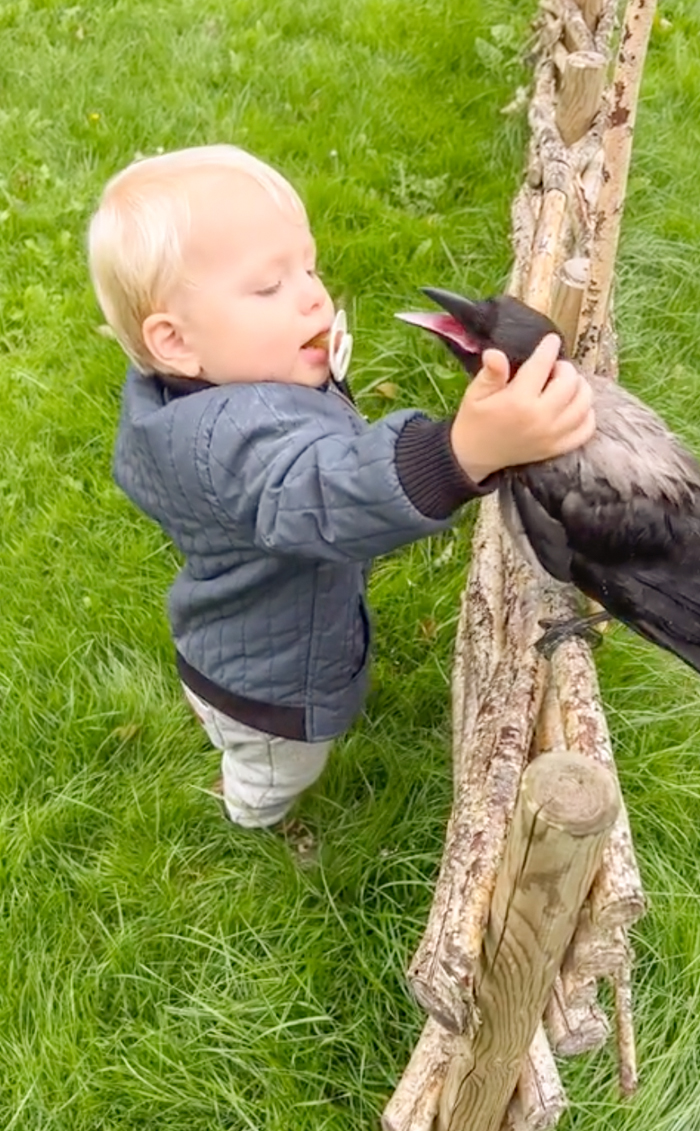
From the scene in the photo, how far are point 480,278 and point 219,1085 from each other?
2932 mm

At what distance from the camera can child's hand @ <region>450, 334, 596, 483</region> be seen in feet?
5.39

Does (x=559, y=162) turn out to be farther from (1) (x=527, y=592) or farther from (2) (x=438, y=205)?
(1) (x=527, y=592)

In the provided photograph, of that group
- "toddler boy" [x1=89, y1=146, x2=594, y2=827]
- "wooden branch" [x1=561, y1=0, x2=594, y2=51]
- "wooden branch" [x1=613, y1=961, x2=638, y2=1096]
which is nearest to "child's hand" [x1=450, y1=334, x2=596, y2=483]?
"toddler boy" [x1=89, y1=146, x2=594, y2=827]

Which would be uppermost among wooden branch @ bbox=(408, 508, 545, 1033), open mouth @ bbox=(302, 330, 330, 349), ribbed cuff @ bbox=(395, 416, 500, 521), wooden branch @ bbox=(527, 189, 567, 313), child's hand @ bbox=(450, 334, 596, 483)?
child's hand @ bbox=(450, 334, 596, 483)

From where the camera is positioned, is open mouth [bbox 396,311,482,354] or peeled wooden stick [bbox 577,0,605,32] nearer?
open mouth [bbox 396,311,482,354]

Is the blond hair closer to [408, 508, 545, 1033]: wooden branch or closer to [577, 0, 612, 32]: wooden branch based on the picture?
[408, 508, 545, 1033]: wooden branch

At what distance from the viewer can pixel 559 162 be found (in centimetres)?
375

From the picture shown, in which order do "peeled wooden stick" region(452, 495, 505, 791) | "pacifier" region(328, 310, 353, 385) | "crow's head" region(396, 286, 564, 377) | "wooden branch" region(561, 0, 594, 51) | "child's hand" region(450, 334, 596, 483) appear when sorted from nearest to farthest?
"child's hand" region(450, 334, 596, 483) → "pacifier" region(328, 310, 353, 385) → "crow's head" region(396, 286, 564, 377) → "peeled wooden stick" region(452, 495, 505, 791) → "wooden branch" region(561, 0, 594, 51)

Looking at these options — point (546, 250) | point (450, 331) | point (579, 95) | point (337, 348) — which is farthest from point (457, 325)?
point (579, 95)

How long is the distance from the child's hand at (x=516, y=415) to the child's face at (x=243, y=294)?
1.58 feet

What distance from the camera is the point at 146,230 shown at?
1.99 meters

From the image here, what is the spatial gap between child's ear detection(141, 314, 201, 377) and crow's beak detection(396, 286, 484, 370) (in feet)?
1.39

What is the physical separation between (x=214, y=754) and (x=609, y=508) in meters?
1.22

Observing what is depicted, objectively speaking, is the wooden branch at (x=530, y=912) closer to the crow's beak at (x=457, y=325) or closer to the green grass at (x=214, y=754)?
the green grass at (x=214, y=754)
